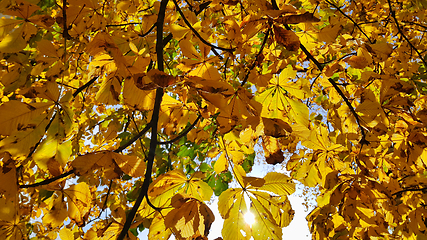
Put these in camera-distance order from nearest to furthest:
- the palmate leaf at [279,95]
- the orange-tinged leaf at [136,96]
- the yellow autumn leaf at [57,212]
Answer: the orange-tinged leaf at [136,96] < the yellow autumn leaf at [57,212] < the palmate leaf at [279,95]

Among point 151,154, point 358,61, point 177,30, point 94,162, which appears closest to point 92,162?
point 94,162

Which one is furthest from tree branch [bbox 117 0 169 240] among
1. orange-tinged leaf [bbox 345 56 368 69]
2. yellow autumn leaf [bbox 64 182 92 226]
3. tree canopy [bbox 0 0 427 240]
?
orange-tinged leaf [bbox 345 56 368 69]

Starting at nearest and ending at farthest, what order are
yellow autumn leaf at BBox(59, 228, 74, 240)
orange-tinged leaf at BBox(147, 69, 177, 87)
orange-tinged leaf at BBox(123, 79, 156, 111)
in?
orange-tinged leaf at BBox(147, 69, 177, 87), orange-tinged leaf at BBox(123, 79, 156, 111), yellow autumn leaf at BBox(59, 228, 74, 240)

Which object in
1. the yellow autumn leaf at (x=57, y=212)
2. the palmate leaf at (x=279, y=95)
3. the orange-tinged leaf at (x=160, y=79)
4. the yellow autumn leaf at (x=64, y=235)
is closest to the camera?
the orange-tinged leaf at (x=160, y=79)

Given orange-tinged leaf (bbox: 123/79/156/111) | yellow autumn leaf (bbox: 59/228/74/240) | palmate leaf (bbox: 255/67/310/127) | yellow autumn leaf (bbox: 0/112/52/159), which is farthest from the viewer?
palmate leaf (bbox: 255/67/310/127)

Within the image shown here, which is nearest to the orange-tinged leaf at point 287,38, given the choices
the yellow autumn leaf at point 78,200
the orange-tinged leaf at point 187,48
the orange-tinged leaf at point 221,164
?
the orange-tinged leaf at point 187,48

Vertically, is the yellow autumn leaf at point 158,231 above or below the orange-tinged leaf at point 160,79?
below

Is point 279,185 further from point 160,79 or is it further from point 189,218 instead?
point 160,79

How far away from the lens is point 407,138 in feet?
3.76

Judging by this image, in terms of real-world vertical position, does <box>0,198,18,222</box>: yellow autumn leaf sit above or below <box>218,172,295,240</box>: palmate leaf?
above

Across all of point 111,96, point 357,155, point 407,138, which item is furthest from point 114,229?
point 407,138

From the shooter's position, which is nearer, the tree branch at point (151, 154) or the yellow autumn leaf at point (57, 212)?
the tree branch at point (151, 154)

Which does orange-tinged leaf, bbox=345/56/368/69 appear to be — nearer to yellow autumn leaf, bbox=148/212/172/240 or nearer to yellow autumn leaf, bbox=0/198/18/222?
yellow autumn leaf, bbox=148/212/172/240

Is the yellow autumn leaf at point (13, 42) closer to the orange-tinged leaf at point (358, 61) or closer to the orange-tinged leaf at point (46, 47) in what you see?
the orange-tinged leaf at point (46, 47)
